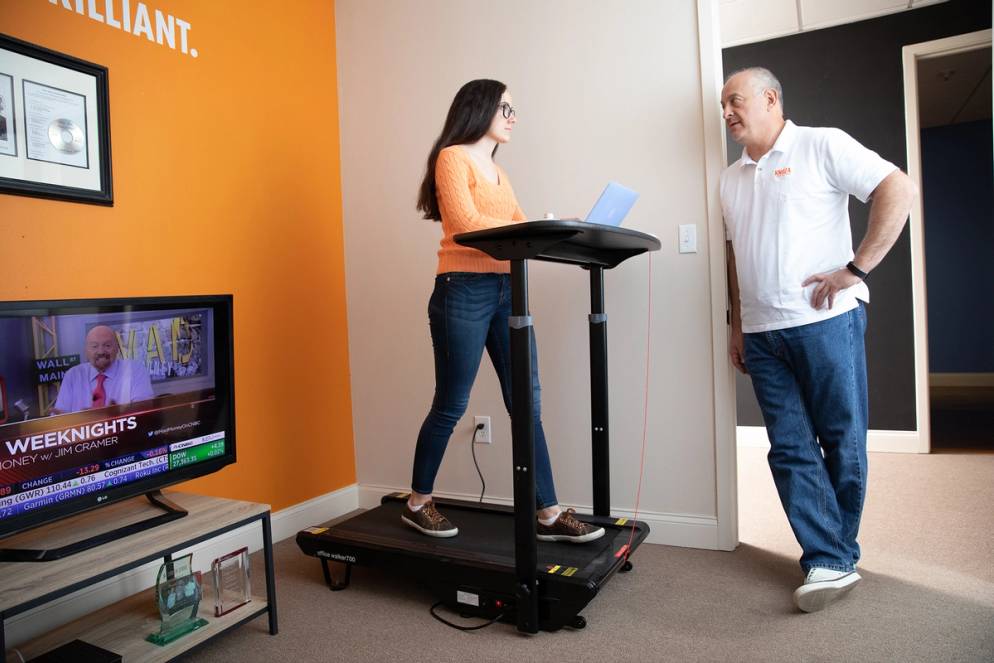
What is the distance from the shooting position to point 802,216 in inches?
81.0

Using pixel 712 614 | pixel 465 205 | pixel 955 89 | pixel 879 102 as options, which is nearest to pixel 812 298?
pixel 712 614

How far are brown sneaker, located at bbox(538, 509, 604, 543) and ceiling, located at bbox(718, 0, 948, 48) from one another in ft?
10.0

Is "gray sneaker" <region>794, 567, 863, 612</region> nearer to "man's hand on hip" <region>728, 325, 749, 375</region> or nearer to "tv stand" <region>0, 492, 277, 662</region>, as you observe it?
"man's hand on hip" <region>728, 325, 749, 375</region>

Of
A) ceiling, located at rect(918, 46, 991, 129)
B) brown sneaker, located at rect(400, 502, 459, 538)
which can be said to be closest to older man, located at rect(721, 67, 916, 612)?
brown sneaker, located at rect(400, 502, 459, 538)

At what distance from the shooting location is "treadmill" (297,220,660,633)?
1.76 metres

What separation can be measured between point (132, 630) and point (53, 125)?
138cm

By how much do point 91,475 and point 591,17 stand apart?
2.23 metres

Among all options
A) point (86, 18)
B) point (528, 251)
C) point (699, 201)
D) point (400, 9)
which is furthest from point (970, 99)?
point (86, 18)

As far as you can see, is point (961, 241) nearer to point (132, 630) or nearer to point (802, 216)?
point (802, 216)

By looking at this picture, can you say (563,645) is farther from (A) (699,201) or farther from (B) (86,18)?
(B) (86,18)

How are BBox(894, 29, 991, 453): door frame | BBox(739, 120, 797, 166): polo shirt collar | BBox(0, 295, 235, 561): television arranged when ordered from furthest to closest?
BBox(894, 29, 991, 453): door frame → BBox(739, 120, 797, 166): polo shirt collar → BBox(0, 295, 235, 561): television

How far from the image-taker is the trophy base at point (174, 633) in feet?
5.53

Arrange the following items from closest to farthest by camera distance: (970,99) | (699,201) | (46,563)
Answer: (46,563), (699,201), (970,99)

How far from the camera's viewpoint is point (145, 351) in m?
1.80
